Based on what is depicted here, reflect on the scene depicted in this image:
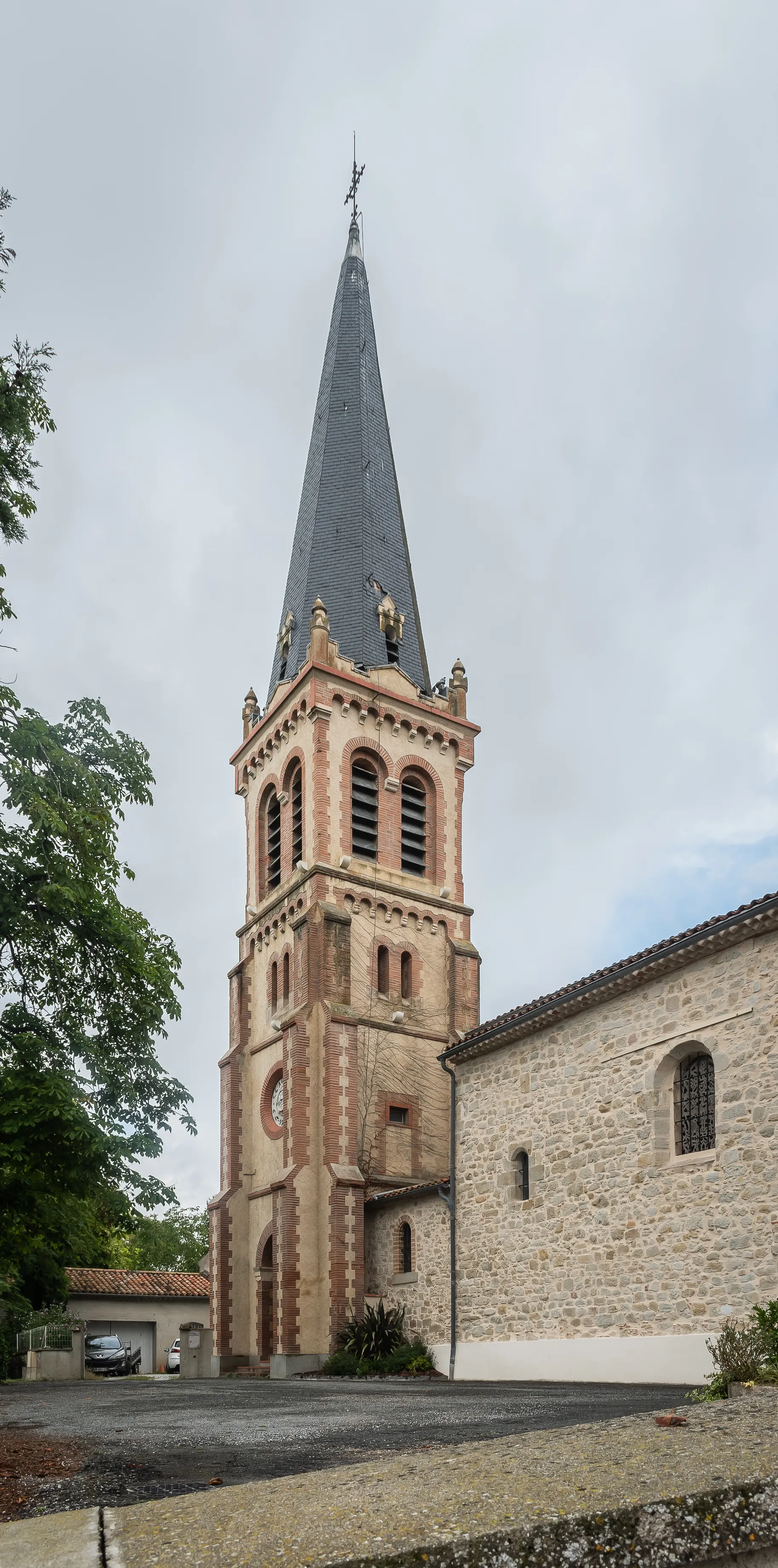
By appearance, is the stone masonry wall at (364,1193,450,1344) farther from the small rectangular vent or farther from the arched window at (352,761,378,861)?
the small rectangular vent

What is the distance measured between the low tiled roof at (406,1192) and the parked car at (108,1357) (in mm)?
15155

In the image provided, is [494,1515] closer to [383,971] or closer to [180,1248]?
[383,971]

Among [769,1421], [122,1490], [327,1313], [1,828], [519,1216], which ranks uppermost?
[1,828]

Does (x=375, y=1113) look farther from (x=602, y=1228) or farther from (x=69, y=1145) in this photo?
(x=69, y=1145)

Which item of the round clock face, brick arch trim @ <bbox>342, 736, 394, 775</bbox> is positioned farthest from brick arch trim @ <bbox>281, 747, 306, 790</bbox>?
the round clock face

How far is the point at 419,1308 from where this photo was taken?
76.6ft

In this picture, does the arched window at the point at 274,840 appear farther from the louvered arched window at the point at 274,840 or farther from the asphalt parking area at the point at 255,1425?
the asphalt parking area at the point at 255,1425

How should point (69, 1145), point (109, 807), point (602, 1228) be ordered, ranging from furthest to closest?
point (602, 1228)
point (109, 807)
point (69, 1145)

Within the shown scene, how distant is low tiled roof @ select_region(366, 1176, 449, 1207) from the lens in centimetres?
2291

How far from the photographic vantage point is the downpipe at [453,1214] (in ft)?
68.8

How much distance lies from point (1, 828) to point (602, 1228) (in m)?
10.2

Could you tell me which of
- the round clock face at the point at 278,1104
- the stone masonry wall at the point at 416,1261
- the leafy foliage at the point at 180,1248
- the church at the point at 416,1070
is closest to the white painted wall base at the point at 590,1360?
the church at the point at 416,1070

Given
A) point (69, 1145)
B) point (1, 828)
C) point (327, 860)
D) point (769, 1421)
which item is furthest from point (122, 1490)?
point (327, 860)

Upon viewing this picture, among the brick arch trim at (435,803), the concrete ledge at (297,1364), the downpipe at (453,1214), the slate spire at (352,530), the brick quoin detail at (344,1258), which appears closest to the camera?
the downpipe at (453,1214)
